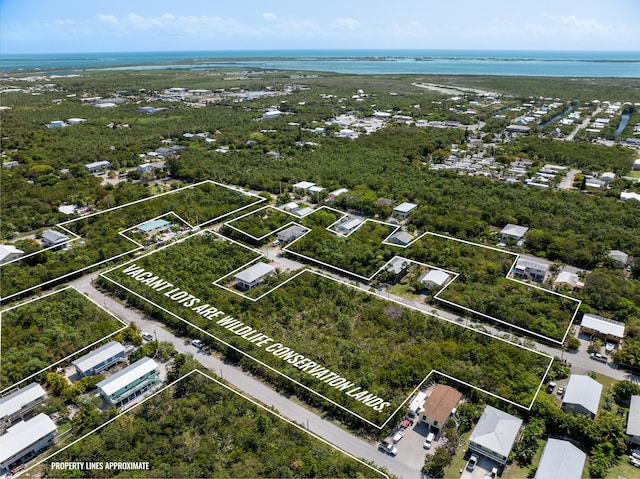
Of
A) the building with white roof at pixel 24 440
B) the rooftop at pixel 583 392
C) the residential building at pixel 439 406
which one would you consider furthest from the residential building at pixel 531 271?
the building with white roof at pixel 24 440

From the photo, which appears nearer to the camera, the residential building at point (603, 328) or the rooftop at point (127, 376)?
the rooftop at point (127, 376)

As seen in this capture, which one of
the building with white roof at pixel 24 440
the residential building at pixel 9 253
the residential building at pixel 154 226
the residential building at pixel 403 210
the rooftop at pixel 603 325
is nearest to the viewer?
the building with white roof at pixel 24 440

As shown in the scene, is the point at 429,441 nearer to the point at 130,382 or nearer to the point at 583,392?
the point at 583,392

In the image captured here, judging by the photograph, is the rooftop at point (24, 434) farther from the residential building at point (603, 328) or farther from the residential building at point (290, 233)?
the residential building at point (603, 328)

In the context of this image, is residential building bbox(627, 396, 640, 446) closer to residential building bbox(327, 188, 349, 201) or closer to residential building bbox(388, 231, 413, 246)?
residential building bbox(388, 231, 413, 246)

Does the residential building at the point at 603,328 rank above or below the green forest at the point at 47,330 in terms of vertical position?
below

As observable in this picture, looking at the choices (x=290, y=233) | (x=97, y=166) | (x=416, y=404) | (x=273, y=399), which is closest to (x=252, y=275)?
(x=290, y=233)
